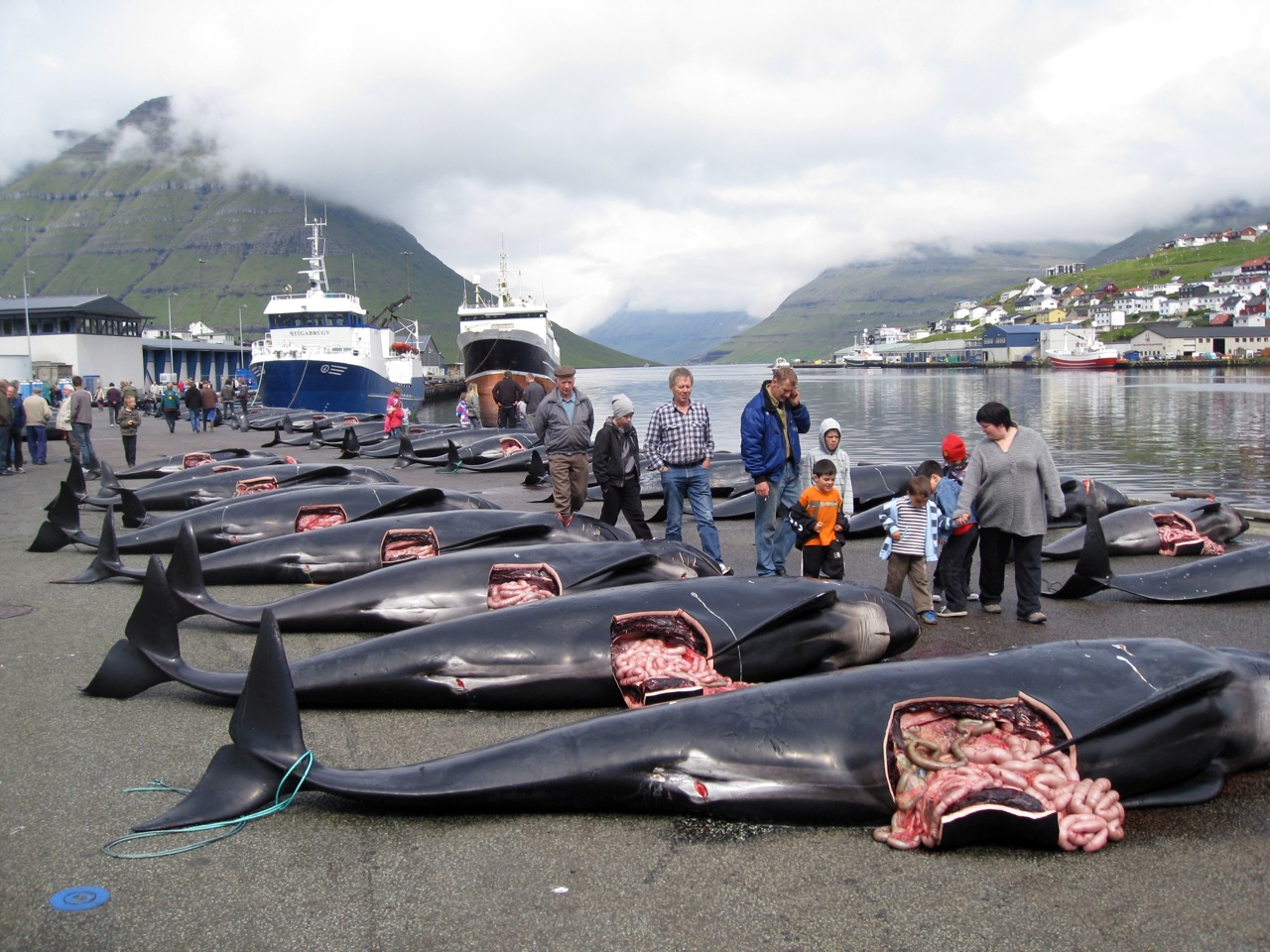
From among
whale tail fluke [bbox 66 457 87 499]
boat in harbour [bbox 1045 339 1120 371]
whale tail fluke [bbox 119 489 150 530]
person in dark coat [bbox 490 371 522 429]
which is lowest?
whale tail fluke [bbox 119 489 150 530]

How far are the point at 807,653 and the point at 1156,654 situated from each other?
6.91 ft

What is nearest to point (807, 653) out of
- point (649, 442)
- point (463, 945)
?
point (463, 945)

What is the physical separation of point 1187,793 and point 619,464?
22.9 ft

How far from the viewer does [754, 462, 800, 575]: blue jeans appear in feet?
31.0

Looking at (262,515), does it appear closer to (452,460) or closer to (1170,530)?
(452,460)

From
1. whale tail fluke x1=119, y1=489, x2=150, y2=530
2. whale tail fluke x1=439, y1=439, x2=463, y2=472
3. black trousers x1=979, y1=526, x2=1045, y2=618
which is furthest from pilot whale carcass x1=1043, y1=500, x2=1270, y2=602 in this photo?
whale tail fluke x1=439, y1=439, x2=463, y2=472

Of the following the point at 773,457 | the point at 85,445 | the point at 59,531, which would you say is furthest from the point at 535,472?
the point at 85,445

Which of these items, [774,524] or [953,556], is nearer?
[953,556]

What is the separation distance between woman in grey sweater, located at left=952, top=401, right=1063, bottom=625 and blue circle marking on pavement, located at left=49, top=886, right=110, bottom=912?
6745mm

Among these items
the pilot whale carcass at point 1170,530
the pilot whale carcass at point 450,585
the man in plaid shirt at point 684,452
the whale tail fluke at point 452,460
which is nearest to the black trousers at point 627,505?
the man in plaid shirt at point 684,452

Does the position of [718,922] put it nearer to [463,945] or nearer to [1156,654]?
[463,945]

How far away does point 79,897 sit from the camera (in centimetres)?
376

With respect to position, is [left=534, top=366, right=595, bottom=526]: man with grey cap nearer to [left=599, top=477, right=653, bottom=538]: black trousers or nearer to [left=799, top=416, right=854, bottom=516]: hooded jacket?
[left=599, top=477, right=653, bottom=538]: black trousers

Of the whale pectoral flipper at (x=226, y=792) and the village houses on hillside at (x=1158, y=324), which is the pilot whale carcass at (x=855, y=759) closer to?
the whale pectoral flipper at (x=226, y=792)
